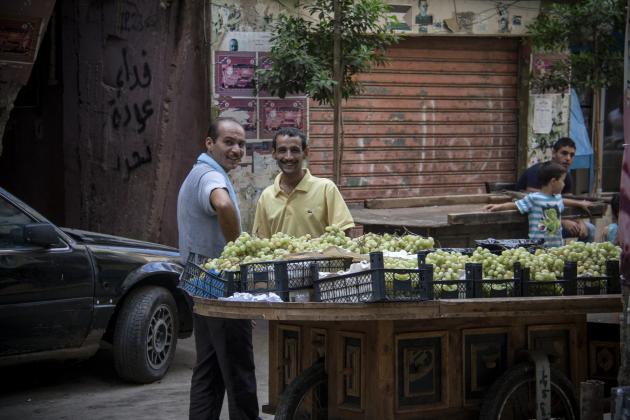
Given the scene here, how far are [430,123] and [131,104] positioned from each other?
3.80 metres

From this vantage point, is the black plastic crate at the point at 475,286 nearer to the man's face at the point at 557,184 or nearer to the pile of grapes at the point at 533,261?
the pile of grapes at the point at 533,261

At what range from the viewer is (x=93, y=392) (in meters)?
8.73

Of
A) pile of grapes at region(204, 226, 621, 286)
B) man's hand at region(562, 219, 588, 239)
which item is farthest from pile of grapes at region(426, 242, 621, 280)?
man's hand at region(562, 219, 588, 239)

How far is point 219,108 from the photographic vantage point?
1255 cm

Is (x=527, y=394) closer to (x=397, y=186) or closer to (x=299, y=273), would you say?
(x=299, y=273)

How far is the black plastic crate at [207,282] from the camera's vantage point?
554cm

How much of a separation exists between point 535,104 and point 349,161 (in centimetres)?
291

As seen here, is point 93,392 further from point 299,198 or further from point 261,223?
point 299,198

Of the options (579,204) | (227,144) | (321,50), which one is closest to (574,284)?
(227,144)

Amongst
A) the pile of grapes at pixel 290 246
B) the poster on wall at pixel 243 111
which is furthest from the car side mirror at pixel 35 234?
the poster on wall at pixel 243 111

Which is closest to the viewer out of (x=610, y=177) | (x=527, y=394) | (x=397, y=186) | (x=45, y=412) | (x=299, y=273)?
(x=299, y=273)

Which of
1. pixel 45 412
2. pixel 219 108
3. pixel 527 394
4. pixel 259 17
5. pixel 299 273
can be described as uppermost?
pixel 259 17

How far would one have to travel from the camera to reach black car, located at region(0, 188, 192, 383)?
7977 mm

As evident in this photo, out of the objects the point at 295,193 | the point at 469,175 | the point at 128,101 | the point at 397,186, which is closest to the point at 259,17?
the point at 128,101
